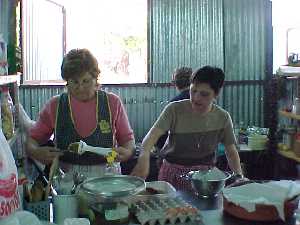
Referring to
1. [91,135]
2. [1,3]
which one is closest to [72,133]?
[91,135]

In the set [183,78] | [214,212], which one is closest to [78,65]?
[214,212]

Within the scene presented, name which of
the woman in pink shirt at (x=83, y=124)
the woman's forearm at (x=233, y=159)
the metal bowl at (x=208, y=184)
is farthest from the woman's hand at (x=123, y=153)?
the woman's forearm at (x=233, y=159)

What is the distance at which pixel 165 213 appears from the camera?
1705 millimetres

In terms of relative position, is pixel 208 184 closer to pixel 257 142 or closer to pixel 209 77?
pixel 209 77

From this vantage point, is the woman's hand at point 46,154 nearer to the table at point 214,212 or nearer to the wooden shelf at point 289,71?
the table at point 214,212

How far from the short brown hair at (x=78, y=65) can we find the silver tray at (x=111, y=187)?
0.63 meters

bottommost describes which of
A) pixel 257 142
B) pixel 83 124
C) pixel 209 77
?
pixel 257 142

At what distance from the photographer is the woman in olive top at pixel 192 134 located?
2537 millimetres

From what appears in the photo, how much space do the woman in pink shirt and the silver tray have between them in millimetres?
447

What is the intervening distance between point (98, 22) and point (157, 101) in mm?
1099

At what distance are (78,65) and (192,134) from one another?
81 centimetres

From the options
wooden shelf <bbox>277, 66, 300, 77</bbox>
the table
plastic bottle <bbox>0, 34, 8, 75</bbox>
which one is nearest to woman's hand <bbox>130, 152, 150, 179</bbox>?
the table

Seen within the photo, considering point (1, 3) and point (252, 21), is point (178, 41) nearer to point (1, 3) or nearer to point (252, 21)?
point (252, 21)

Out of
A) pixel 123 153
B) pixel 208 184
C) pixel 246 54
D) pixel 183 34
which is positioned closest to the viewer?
pixel 208 184
